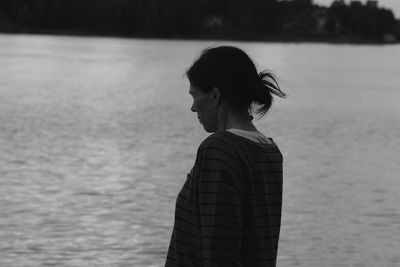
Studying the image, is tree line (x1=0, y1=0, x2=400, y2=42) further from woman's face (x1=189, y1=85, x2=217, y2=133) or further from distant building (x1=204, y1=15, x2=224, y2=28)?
woman's face (x1=189, y1=85, x2=217, y2=133)

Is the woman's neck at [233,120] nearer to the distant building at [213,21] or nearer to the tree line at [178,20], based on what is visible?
the tree line at [178,20]

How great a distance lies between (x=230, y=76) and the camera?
9.62 ft

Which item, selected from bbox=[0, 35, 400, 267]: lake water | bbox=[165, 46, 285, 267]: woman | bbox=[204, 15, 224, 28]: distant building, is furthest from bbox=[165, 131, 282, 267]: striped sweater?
bbox=[204, 15, 224, 28]: distant building

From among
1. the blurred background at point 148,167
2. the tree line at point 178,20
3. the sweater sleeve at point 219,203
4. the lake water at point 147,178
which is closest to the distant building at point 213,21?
the tree line at point 178,20

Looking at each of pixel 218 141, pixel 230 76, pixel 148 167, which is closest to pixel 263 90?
pixel 230 76

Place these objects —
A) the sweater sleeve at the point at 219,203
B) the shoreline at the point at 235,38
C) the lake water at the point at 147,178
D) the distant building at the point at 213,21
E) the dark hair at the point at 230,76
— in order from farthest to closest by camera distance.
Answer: the distant building at the point at 213,21, the shoreline at the point at 235,38, the lake water at the point at 147,178, the dark hair at the point at 230,76, the sweater sleeve at the point at 219,203

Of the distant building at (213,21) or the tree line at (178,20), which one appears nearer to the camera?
the tree line at (178,20)

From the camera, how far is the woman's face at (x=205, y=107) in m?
2.97

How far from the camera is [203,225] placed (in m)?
2.86

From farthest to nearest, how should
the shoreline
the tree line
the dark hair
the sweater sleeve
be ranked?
the shoreline
the tree line
the dark hair
the sweater sleeve

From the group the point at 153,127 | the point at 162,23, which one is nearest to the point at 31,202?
the point at 153,127

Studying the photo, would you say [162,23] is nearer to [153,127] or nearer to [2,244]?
[153,127]

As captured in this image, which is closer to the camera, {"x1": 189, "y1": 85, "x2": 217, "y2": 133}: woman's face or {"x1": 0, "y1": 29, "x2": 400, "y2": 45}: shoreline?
{"x1": 189, "y1": 85, "x2": 217, "y2": 133}: woman's face

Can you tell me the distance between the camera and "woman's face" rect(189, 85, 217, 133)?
2967mm
